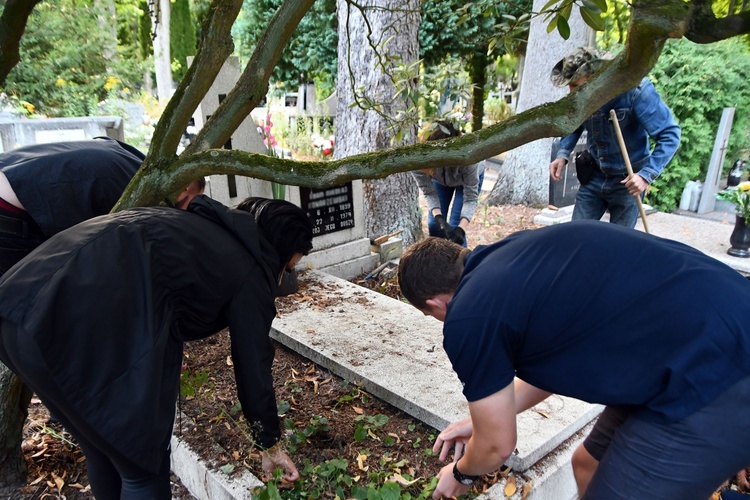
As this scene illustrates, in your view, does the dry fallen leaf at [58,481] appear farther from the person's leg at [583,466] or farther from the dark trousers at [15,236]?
the person's leg at [583,466]

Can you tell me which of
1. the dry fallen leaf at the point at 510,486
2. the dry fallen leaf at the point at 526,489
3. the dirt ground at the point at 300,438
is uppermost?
the dry fallen leaf at the point at 510,486

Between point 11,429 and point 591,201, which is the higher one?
point 591,201

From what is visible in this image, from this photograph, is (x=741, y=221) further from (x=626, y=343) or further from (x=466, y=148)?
(x=626, y=343)

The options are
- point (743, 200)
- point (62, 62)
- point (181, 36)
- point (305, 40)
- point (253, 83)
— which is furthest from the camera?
point (181, 36)

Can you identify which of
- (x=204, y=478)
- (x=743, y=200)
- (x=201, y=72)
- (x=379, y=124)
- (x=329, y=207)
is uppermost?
(x=201, y=72)

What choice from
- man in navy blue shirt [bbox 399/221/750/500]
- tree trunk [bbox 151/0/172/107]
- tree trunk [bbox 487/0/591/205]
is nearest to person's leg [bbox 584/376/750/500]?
man in navy blue shirt [bbox 399/221/750/500]

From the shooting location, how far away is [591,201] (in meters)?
4.12

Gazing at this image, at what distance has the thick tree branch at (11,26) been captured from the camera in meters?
2.52

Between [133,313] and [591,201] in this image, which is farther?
[591,201]

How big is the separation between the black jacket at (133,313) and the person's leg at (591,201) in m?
2.93

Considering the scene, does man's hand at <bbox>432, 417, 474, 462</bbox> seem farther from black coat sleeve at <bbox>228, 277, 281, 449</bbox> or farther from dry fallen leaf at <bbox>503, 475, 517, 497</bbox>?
black coat sleeve at <bbox>228, 277, 281, 449</bbox>

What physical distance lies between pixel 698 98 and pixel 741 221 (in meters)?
3.32

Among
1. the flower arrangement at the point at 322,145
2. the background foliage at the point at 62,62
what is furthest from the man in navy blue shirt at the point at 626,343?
the background foliage at the point at 62,62

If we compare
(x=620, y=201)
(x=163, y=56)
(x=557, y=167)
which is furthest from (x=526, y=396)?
(x=163, y=56)
